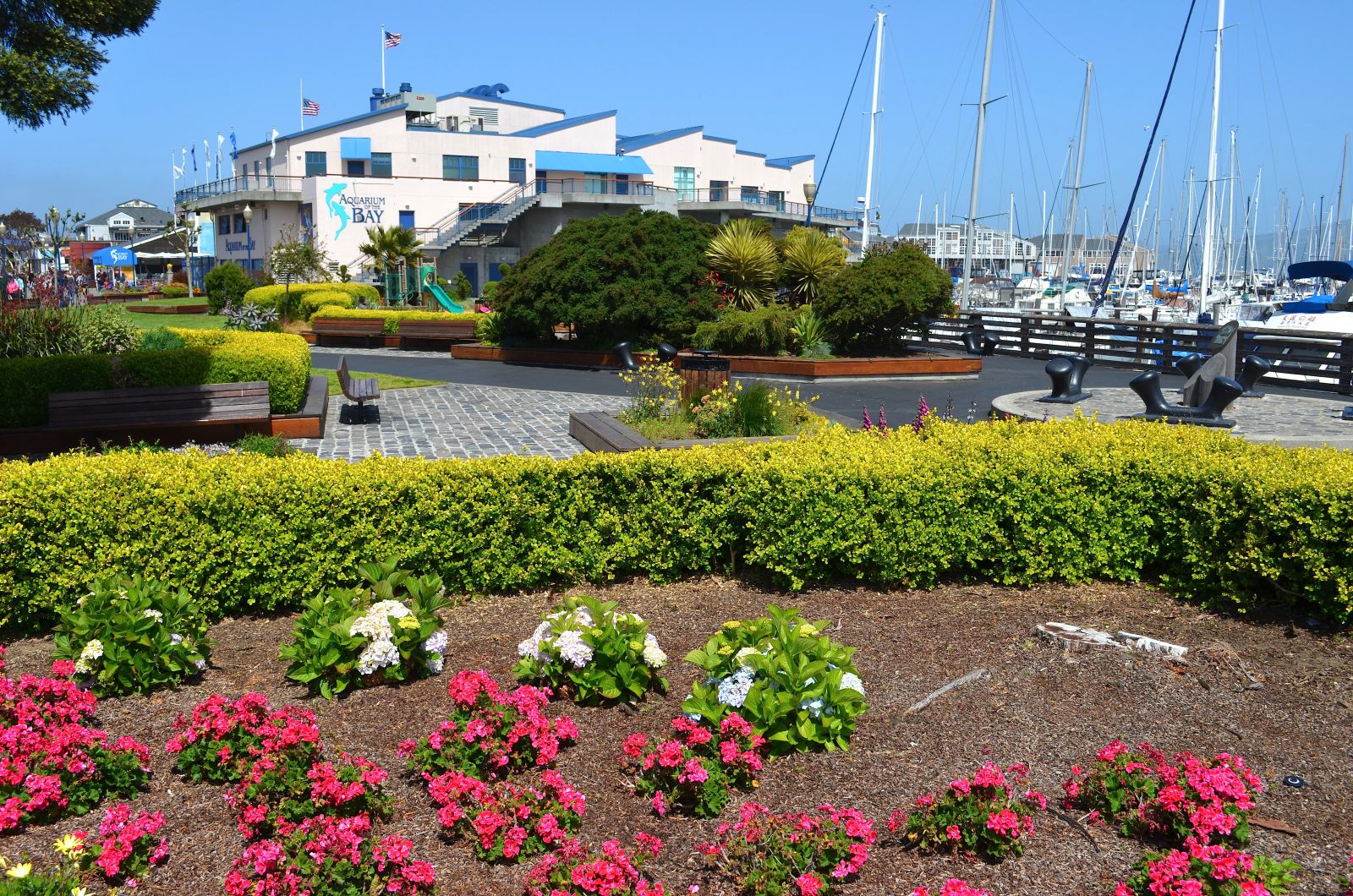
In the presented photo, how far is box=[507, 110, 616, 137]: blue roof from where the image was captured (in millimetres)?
61219

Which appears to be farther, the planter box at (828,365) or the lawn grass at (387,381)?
the planter box at (828,365)

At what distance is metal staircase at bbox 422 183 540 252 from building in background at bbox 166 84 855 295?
0.23 feet

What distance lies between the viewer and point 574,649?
4.98 meters

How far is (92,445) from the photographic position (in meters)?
11.0

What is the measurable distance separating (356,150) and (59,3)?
47082mm

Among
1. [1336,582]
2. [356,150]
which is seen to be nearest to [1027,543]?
[1336,582]

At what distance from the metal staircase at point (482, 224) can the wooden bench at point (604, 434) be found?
44407mm

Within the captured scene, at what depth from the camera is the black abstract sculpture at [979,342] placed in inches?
974

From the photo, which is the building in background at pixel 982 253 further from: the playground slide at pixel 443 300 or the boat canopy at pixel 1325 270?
the playground slide at pixel 443 300

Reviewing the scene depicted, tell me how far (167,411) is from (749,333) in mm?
11924

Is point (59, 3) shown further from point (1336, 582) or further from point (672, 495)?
point (1336, 582)

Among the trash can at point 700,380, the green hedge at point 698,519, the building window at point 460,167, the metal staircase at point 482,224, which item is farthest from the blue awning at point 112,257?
the green hedge at point 698,519

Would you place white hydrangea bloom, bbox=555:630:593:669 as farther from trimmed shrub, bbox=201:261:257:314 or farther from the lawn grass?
trimmed shrub, bbox=201:261:257:314

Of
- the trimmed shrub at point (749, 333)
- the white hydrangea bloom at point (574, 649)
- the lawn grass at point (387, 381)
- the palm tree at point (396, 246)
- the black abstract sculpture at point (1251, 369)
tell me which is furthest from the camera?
the palm tree at point (396, 246)
